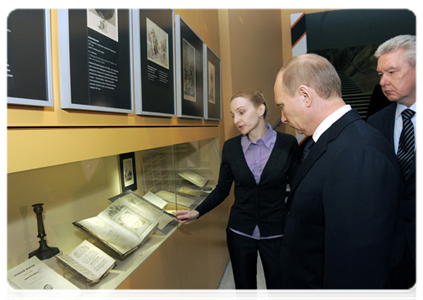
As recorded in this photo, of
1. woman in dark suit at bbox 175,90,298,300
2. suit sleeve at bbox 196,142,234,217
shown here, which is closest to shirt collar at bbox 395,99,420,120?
woman in dark suit at bbox 175,90,298,300

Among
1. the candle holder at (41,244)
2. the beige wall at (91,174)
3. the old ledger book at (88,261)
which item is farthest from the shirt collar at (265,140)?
the candle holder at (41,244)

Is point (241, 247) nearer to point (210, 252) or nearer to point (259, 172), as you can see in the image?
point (259, 172)

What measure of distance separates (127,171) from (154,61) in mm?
648

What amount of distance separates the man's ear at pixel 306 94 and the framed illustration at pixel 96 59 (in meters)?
0.75

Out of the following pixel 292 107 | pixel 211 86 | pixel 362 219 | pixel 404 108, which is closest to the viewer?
pixel 362 219

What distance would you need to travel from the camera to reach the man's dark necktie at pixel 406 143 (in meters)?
1.62

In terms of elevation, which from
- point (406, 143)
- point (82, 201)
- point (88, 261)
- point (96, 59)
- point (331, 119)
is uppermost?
point (96, 59)

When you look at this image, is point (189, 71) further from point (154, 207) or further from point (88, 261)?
point (88, 261)

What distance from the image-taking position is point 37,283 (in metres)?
1.03

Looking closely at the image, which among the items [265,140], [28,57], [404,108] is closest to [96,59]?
[28,57]

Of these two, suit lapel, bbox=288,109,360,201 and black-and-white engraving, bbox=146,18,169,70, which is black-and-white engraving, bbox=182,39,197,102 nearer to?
black-and-white engraving, bbox=146,18,169,70

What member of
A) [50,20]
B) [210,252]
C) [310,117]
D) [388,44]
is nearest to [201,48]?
[388,44]

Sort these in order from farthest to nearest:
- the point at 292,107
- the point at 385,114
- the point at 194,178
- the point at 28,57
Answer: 1. the point at 194,178
2. the point at 385,114
3. the point at 292,107
4. the point at 28,57

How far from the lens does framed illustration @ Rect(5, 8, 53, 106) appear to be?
2.29 ft
